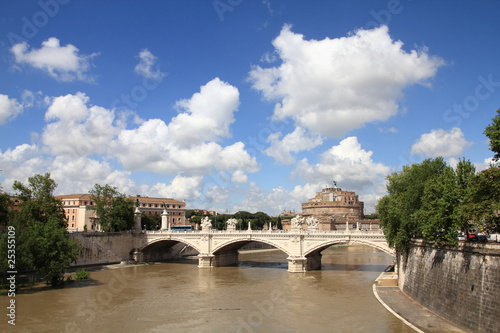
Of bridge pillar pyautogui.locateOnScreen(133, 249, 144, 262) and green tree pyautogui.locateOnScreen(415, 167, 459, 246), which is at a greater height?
green tree pyautogui.locateOnScreen(415, 167, 459, 246)

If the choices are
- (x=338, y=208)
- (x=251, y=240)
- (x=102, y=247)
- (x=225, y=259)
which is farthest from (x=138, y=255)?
(x=338, y=208)

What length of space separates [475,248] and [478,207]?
91.5 inches

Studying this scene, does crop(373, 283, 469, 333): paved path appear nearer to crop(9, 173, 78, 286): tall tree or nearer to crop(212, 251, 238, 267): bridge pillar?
crop(212, 251, 238, 267): bridge pillar

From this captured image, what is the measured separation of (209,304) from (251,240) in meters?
20.5

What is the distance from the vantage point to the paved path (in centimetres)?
2100

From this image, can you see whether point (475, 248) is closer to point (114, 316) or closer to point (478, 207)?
point (478, 207)

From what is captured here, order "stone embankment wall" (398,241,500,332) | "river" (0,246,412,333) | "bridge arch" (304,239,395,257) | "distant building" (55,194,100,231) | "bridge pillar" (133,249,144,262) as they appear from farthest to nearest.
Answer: "distant building" (55,194,100,231) → "bridge pillar" (133,249,144,262) → "bridge arch" (304,239,395,257) → "river" (0,246,412,333) → "stone embankment wall" (398,241,500,332)

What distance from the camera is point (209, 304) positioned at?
30.1m

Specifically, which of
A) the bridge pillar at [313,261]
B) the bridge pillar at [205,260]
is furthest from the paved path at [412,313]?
the bridge pillar at [205,260]

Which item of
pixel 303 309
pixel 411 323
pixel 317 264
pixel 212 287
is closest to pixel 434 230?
pixel 411 323

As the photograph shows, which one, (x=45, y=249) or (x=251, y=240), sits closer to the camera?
(x=45, y=249)

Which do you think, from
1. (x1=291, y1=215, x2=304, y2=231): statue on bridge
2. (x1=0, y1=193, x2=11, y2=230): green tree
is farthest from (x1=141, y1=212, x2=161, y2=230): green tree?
(x1=291, y1=215, x2=304, y2=231): statue on bridge

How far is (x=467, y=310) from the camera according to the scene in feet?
65.3

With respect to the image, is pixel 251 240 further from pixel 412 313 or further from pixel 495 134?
pixel 495 134
